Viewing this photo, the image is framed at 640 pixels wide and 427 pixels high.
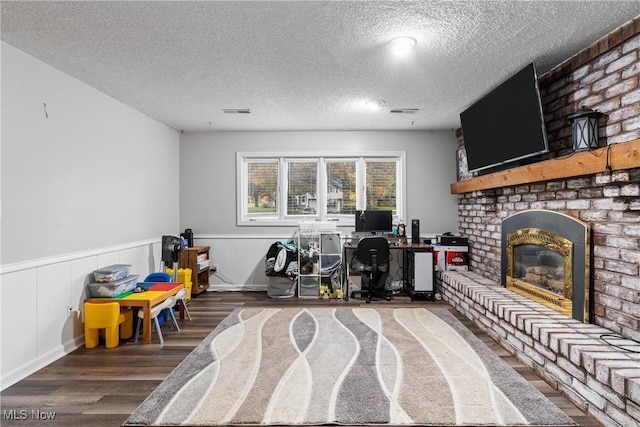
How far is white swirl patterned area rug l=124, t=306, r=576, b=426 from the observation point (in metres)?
2.02

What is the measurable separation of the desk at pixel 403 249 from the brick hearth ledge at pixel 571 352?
1.32 meters

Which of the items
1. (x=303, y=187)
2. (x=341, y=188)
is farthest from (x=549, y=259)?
(x=303, y=187)

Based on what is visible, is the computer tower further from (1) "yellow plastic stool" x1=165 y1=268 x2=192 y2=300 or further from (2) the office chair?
(1) "yellow plastic stool" x1=165 y1=268 x2=192 y2=300

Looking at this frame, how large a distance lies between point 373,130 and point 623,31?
331 cm

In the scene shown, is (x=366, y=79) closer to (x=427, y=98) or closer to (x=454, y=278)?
(x=427, y=98)

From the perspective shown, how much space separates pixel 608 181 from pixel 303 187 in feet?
12.9

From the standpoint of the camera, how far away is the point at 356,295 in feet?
16.5

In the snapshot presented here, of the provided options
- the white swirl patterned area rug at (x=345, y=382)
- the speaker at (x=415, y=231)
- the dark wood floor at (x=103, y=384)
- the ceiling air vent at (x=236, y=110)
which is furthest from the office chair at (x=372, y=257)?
the ceiling air vent at (x=236, y=110)

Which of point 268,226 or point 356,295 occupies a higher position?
point 268,226

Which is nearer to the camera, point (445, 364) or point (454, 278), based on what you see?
point (445, 364)

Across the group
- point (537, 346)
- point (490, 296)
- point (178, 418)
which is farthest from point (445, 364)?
point (178, 418)

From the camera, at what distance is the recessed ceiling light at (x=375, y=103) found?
399 centimetres

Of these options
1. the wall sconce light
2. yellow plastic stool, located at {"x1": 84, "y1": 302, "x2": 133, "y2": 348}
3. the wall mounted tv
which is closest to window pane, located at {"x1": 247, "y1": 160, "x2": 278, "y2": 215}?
yellow plastic stool, located at {"x1": 84, "y1": 302, "x2": 133, "y2": 348}

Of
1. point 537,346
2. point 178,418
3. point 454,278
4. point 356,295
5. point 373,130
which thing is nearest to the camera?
point 178,418
